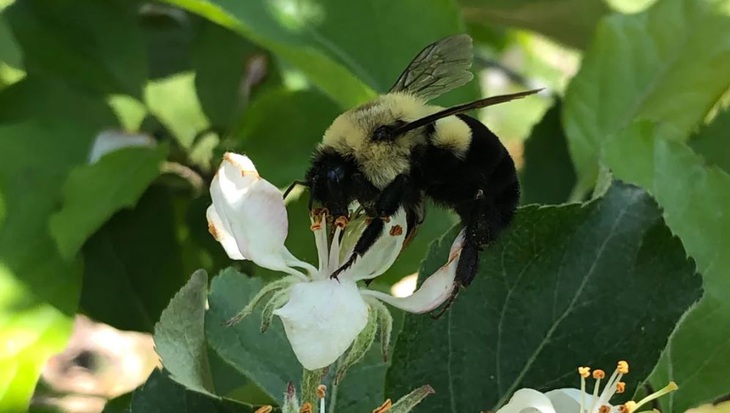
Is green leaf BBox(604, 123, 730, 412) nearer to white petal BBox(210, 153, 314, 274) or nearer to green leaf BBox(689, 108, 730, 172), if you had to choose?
green leaf BBox(689, 108, 730, 172)

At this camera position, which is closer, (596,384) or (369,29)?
(596,384)

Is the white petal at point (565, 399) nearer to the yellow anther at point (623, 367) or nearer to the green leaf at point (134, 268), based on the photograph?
the yellow anther at point (623, 367)

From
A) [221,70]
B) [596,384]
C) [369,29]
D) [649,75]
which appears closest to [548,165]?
[649,75]

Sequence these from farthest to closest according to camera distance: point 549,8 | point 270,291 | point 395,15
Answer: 1. point 549,8
2. point 395,15
3. point 270,291

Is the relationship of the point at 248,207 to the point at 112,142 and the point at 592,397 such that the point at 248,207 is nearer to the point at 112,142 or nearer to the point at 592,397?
the point at 592,397

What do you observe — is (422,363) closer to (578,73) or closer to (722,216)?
(722,216)

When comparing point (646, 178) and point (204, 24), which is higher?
point (646, 178)

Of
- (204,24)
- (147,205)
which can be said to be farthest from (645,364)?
(204,24)
